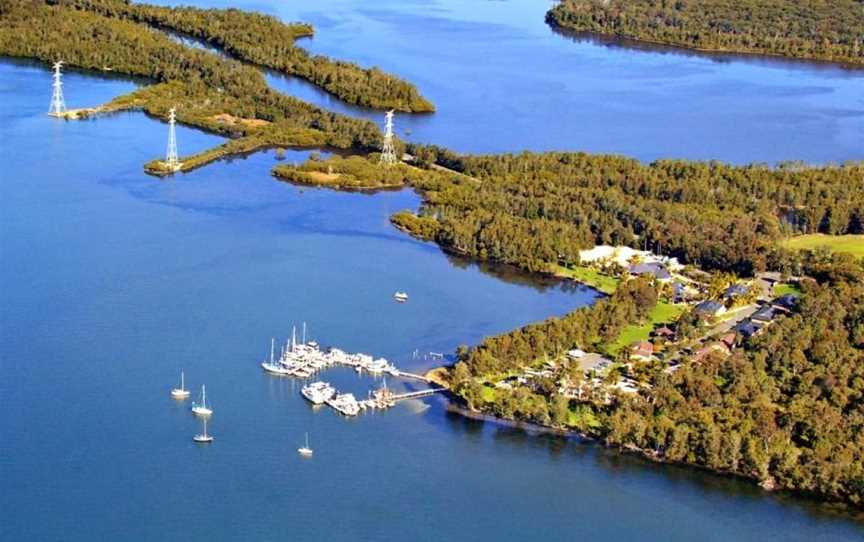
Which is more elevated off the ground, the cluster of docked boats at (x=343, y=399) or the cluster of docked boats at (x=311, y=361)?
the cluster of docked boats at (x=311, y=361)

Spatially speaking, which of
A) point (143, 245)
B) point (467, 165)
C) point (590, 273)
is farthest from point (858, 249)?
point (143, 245)

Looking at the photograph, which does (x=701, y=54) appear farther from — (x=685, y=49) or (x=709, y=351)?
(x=709, y=351)

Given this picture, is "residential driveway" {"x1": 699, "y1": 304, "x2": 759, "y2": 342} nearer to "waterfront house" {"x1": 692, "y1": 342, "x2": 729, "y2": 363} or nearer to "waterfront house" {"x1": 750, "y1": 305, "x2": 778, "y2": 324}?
"waterfront house" {"x1": 750, "y1": 305, "x2": 778, "y2": 324}

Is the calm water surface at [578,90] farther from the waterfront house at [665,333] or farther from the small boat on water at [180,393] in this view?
the small boat on water at [180,393]

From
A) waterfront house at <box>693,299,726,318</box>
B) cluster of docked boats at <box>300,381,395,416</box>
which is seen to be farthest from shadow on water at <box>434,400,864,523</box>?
waterfront house at <box>693,299,726,318</box>

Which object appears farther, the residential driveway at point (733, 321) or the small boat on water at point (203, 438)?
the residential driveway at point (733, 321)

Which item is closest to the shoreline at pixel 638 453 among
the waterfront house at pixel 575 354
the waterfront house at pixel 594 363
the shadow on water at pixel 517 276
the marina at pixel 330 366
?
the marina at pixel 330 366

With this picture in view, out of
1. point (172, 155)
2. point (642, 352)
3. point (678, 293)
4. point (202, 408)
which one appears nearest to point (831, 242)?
point (678, 293)
